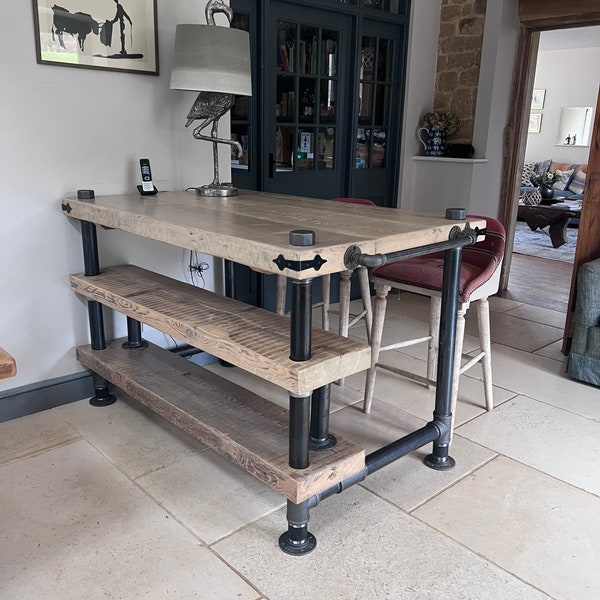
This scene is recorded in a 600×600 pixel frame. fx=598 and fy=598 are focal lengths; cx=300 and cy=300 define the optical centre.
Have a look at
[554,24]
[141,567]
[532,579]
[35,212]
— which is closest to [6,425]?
[35,212]

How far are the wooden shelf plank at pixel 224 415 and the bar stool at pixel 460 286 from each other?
0.69 metres

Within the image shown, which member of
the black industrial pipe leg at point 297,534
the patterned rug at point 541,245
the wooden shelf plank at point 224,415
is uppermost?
the wooden shelf plank at point 224,415

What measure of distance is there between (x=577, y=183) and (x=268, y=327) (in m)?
8.64

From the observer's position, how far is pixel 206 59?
2393 millimetres

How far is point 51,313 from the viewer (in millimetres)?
2676

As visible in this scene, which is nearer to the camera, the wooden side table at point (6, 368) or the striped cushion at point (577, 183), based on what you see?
the wooden side table at point (6, 368)

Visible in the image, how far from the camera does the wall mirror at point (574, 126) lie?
9891 mm

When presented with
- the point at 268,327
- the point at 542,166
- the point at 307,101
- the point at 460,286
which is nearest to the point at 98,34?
the point at 268,327

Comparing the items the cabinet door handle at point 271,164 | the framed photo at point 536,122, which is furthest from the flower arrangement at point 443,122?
the framed photo at point 536,122

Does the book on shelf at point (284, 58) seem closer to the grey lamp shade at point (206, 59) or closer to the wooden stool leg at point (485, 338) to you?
the grey lamp shade at point (206, 59)

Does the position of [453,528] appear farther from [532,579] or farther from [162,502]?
[162,502]

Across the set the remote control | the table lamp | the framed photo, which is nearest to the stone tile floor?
the remote control

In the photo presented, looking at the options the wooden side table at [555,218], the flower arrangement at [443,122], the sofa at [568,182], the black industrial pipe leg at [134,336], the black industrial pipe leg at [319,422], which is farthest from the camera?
the sofa at [568,182]

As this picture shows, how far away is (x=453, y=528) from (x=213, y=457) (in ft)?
3.03
